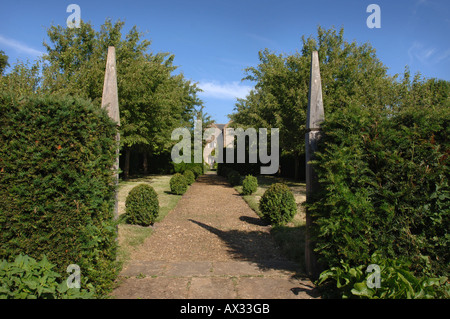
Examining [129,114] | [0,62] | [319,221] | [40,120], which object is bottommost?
[319,221]

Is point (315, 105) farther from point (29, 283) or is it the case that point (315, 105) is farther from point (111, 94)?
point (29, 283)

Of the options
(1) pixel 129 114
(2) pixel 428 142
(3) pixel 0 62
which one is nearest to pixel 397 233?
(2) pixel 428 142

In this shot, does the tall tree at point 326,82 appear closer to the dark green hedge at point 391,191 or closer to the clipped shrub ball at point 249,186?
the clipped shrub ball at point 249,186

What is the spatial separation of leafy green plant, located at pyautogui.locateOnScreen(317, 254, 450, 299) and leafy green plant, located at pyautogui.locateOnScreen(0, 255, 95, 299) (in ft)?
9.50

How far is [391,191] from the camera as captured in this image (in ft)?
12.1

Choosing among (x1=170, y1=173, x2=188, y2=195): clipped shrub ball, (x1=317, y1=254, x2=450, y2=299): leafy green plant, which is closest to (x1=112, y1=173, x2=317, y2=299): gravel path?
(x1=317, y1=254, x2=450, y2=299): leafy green plant

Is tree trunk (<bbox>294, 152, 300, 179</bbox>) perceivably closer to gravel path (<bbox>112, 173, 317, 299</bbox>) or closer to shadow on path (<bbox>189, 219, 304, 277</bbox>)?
gravel path (<bbox>112, 173, 317, 299</bbox>)

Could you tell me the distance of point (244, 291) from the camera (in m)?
4.00

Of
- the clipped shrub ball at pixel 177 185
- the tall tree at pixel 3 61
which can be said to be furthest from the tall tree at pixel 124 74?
the tall tree at pixel 3 61

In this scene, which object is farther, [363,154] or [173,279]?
[173,279]

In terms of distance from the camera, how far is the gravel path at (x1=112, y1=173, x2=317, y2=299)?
398cm

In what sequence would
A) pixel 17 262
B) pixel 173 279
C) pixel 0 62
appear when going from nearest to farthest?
1. pixel 17 262
2. pixel 173 279
3. pixel 0 62

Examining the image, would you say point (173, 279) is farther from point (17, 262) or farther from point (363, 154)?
point (363, 154)
